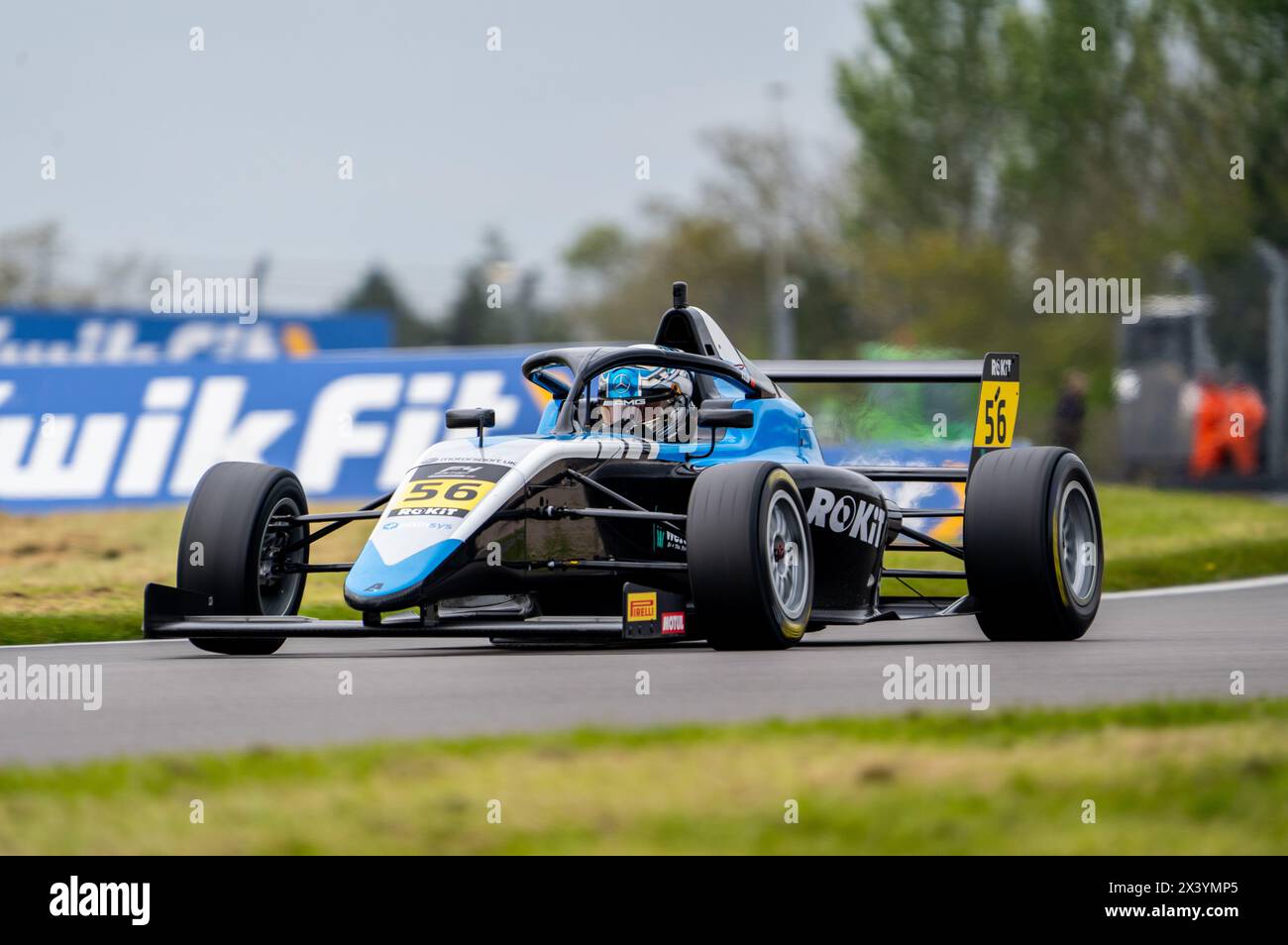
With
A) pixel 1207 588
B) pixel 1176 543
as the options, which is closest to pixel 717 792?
pixel 1207 588

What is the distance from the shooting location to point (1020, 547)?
34.3 feet

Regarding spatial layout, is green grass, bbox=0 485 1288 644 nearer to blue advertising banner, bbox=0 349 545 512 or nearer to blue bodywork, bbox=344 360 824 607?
blue advertising banner, bbox=0 349 545 512

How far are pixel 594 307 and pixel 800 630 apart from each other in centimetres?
5232

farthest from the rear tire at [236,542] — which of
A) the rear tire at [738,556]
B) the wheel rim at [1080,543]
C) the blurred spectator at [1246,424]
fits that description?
the blurred spectator at [1246,424]

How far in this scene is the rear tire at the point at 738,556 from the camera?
915 centimetres

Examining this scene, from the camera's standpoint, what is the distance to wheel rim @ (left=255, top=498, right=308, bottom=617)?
416 inches

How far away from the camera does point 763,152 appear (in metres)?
60.0

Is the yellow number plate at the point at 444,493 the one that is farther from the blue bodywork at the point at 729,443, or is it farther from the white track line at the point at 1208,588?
the white track line at the point at 1208,588

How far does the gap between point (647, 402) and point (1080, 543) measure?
2448 mm

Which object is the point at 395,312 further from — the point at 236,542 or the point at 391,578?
the point at 391,578

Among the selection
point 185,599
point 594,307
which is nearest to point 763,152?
→ point 594,307

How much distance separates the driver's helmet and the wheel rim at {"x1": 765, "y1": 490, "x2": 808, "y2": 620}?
1.30m
